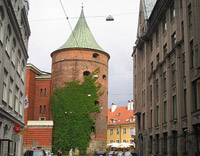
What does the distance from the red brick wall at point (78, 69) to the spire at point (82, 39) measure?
3.13 ft

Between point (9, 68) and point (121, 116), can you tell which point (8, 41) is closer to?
point (9, 68)

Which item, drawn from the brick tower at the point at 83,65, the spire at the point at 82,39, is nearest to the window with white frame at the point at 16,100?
the brick tower at the point at 83,65

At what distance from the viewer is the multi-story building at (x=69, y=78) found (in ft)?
164

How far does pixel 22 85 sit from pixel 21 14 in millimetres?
6700

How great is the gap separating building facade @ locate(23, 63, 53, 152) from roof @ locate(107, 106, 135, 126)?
1004 inches

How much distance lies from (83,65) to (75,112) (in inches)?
290

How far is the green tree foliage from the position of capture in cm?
4891

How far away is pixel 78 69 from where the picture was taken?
169 ft

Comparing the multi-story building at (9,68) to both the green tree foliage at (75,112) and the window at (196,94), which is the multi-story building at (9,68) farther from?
the green tree foliage at (75,112)

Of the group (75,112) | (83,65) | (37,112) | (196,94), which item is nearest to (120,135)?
(37,112)

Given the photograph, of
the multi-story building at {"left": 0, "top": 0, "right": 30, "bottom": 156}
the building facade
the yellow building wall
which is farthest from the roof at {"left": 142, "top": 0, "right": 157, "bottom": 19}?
the yellow building wall

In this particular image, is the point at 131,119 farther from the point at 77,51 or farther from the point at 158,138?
the point at 158,138

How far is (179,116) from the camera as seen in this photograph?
24.4m

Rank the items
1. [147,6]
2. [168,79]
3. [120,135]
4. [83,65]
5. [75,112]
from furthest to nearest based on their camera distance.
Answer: [120,135] < [83,65] < [75,112] < [147,6] < [168,79]
